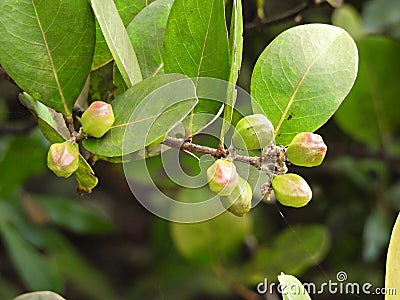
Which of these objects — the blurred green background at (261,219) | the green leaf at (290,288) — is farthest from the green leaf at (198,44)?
the blurred green background at (261,219)

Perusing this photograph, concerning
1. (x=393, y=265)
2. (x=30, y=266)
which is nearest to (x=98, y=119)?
(x=393, y=265)

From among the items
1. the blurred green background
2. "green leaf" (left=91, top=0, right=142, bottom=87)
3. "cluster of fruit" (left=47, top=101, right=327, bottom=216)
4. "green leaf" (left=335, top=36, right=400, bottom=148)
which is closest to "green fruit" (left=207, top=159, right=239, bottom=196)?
"cluster of fruit" (left=47, top=101, right=327, bottom=216)

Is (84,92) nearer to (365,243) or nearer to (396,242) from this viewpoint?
(396,242)

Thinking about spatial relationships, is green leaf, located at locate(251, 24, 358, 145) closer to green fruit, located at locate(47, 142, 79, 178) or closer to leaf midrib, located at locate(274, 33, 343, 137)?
leaf midrib, located at locate(274, 33, 343, 137)

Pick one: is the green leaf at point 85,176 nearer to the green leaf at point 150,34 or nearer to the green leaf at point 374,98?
the green leaf at point 150,34

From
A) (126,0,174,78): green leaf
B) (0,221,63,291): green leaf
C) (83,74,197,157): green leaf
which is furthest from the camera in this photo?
(0,221,63,291): green leaf

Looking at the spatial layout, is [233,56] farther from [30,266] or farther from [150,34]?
[30,266]

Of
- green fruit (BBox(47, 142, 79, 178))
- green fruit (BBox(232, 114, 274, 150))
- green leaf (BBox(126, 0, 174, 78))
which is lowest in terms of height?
green fruit (BBox(232, 114, 274, 150))

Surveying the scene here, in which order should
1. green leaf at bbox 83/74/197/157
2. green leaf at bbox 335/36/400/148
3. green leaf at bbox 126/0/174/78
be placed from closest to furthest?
green leaf at bbox 83/74/197/157, green leaf at bbox 126/0/174/78, green leaf at bbox 335/36/400/148
